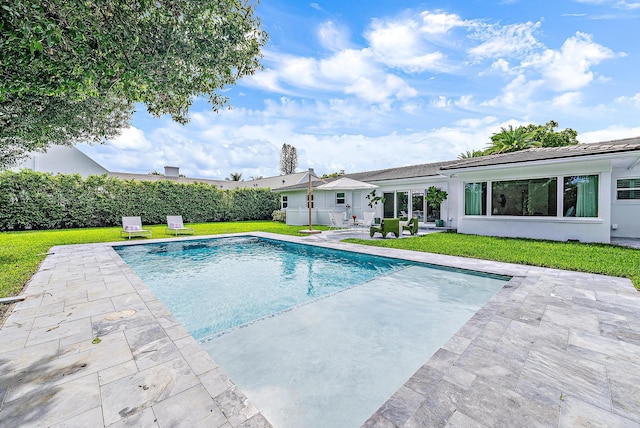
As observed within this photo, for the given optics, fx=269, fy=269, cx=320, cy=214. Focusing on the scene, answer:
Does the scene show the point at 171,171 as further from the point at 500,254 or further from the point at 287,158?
the point at 500,254

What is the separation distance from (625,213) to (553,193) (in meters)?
4.24

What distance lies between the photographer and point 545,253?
8.94m

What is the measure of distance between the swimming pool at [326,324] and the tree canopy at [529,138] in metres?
28.7

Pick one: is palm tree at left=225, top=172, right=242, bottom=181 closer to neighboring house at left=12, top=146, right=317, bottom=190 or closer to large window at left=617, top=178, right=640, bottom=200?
neighboring house at left=12, top=146, right=317, bottom=190

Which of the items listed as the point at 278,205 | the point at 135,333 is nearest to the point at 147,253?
the point at 135,333

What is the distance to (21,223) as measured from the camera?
55.8 feet

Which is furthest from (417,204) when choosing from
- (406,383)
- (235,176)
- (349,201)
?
(235,176)

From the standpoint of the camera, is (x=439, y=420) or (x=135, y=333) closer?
(x=439, y=420)

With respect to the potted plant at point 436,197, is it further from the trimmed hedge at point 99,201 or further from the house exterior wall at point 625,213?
the trimmed hedge at point 99,201

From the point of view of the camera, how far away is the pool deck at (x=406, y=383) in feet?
7.26

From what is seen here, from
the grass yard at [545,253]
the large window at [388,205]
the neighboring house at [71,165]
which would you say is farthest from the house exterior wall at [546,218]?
the neighboring house at [71,165]

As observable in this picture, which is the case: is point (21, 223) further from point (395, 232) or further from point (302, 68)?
point (395, 232)

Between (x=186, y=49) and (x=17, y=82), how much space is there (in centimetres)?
226

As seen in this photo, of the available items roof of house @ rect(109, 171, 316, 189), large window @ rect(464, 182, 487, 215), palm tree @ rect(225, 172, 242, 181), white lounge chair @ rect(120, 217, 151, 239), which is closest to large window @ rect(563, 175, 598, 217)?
large window @ rect(464, 182, 487, 215)
